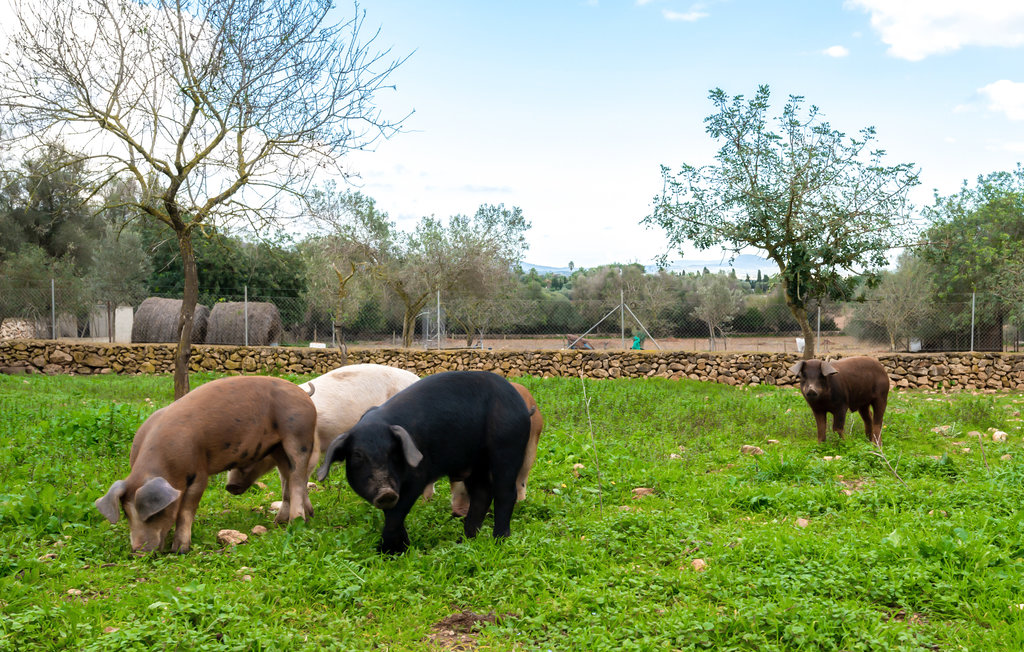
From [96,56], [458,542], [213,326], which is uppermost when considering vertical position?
[96,56]

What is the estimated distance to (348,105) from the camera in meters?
11.4

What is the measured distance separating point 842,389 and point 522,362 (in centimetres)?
991

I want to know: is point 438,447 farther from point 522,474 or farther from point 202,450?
point 202,450

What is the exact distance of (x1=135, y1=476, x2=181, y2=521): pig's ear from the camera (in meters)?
4.49

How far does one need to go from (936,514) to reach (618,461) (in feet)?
10.2

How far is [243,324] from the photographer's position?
2191cm

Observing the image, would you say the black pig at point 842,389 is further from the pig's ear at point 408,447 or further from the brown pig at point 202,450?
the brown pig at point 202,450

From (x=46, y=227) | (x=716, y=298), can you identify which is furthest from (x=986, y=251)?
(x=46, y=227)

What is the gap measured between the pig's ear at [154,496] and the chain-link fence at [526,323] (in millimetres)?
14350

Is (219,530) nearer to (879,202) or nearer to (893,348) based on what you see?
(879,202)

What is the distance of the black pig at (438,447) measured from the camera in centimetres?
460

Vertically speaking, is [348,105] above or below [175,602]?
above

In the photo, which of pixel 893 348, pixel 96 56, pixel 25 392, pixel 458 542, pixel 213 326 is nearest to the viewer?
pixel 458 542

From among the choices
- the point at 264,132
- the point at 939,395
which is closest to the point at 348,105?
the point at 264,132
